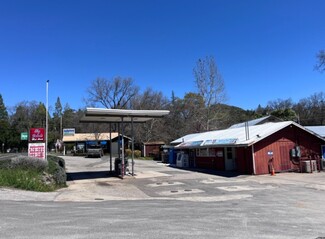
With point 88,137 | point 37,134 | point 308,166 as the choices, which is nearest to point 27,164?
point 37,134

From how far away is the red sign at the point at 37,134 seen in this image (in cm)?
2031

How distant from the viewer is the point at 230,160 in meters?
29.4

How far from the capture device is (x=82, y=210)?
34.8 ft

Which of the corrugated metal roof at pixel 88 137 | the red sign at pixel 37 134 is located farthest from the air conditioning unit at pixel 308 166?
the corrugated metal roof at pixel 88 137

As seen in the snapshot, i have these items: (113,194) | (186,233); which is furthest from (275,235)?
(113,194)

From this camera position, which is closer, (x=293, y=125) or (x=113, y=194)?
(x=113, y=194)

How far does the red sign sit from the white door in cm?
1548

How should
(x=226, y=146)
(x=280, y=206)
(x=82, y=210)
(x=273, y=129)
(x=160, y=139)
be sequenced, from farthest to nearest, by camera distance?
1. (x=160, y=139)
2. (x=226, y=146)
3. (x=273, y=129)
4. (x=280, y=206)
5. (x=82, y=210)

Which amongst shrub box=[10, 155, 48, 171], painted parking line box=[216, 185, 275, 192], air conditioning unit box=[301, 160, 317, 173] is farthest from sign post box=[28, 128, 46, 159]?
air conditioning unit box=[301, 160, 317, 173]

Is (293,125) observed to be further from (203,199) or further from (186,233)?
(186,233)

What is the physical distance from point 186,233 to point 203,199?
7.44 m

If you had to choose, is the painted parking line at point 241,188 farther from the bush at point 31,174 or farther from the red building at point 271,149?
the bush at point 31,174

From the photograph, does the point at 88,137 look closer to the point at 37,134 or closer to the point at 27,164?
the point at 37,134

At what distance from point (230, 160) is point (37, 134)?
15996mm
